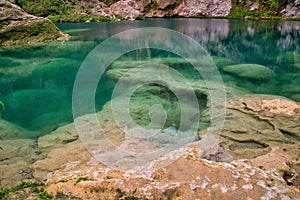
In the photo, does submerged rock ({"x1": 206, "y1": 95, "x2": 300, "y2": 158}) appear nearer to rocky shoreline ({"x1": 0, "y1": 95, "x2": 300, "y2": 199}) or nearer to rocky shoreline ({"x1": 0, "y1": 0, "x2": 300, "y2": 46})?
rocky shoreline ({"x1": 0, "y1": 95, "x2": 300, "y2": 199})

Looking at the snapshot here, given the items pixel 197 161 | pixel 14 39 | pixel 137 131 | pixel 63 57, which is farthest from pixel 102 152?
pixel 14 39

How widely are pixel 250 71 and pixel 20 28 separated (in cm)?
1808

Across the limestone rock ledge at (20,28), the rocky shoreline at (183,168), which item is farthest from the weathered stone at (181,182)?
the limestone rock ledge at (20,28)

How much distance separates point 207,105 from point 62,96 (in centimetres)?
597

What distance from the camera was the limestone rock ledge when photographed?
21688 mm

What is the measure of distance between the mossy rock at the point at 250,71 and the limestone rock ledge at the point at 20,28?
53.8ft

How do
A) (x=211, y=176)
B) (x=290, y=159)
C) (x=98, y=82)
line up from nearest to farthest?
(x=211, y=176) → (x=290, y=159) → (x=98, y=82)

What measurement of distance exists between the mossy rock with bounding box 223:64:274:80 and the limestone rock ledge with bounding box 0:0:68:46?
645 inches

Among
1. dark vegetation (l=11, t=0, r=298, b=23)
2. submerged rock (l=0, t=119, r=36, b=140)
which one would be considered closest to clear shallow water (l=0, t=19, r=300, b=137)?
submerged rock (l=0, t=119, r=36, b=140)

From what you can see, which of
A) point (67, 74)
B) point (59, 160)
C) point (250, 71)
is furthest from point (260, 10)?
point (59, 160)

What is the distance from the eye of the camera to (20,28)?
2252 centimetres

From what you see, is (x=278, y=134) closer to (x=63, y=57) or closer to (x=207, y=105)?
(x=207, y=105)

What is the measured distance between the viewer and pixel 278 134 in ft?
22.5

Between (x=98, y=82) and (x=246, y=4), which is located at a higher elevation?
(x=246, y=4)
